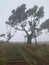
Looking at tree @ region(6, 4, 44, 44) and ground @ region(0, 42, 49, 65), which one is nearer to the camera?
ground @ region(0, 42, 49, 65)

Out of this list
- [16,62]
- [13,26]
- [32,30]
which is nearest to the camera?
[16,62]

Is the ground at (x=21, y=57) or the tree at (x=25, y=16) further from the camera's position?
the tree at (x=25, y=16)

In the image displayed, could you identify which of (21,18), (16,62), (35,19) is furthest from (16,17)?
(16,62)

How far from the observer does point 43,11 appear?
50.1m

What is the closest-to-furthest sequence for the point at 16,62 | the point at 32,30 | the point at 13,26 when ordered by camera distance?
1. the point at 16,62
2. the point at 32,30
3. the point at 13,26

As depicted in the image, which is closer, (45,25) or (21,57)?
(21,57)

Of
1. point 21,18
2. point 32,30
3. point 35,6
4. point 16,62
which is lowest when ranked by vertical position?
point 16,62

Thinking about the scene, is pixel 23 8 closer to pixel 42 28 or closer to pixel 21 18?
pixel 21 18

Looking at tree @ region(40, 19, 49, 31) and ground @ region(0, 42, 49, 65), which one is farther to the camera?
tree @ region(40, 19, 49, 31)

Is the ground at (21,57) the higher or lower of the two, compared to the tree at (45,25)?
lower

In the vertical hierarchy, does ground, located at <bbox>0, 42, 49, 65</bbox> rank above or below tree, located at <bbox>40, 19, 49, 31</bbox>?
below

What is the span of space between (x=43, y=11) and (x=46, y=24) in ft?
12.5

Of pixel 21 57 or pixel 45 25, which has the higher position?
pixel 45 25

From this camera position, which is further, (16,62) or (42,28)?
(42,28)
